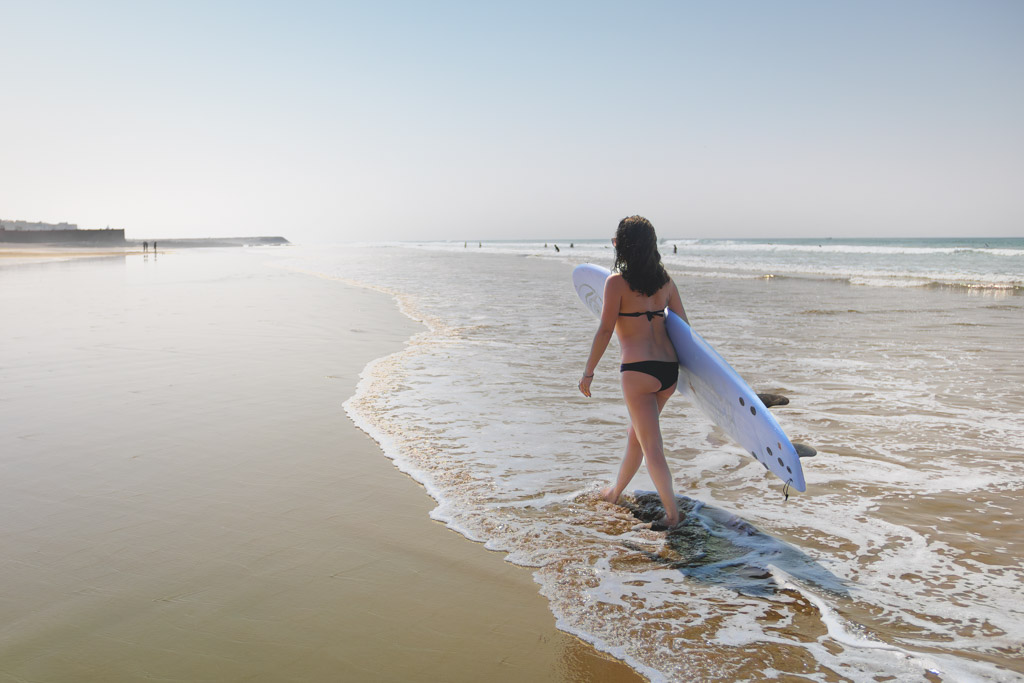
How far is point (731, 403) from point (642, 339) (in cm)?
73

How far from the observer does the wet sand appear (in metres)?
2.37

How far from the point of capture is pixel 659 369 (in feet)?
12.0

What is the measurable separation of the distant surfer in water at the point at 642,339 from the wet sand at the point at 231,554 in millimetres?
1071

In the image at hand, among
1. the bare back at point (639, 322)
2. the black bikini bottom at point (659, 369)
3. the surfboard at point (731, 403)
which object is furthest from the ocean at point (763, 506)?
the bare back at point (639, 322)

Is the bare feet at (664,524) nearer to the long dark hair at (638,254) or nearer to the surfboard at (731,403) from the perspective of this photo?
the surfboard at (731,403)

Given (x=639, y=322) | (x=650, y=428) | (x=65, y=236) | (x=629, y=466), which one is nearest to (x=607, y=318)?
(x=639, y=322)

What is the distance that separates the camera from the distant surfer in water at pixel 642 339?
3.54 m

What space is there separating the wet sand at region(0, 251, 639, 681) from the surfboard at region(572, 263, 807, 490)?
1604mm

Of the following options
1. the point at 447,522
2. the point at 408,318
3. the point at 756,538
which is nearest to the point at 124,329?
the point at 408,318

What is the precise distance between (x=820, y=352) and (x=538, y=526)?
6975 mm

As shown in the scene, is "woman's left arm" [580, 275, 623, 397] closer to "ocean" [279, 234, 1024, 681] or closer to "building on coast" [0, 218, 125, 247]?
"ocean" [279, 234, 1024, 681]

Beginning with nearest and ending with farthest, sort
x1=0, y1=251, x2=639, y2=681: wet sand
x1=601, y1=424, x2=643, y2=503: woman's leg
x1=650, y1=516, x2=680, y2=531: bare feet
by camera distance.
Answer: x1=0, y1=251, x2=639, y2=681: wet sand → x1=650, y1=516, x2=680, y2=531: bare feet → x1=601, y1=424, x2=643, y2=503: woman's leg

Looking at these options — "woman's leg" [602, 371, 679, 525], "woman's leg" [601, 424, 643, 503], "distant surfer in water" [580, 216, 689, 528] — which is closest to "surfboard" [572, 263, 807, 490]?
"distant surfer in water" [580, 216, 689, 528]

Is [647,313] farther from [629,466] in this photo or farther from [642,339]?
[629,466]
